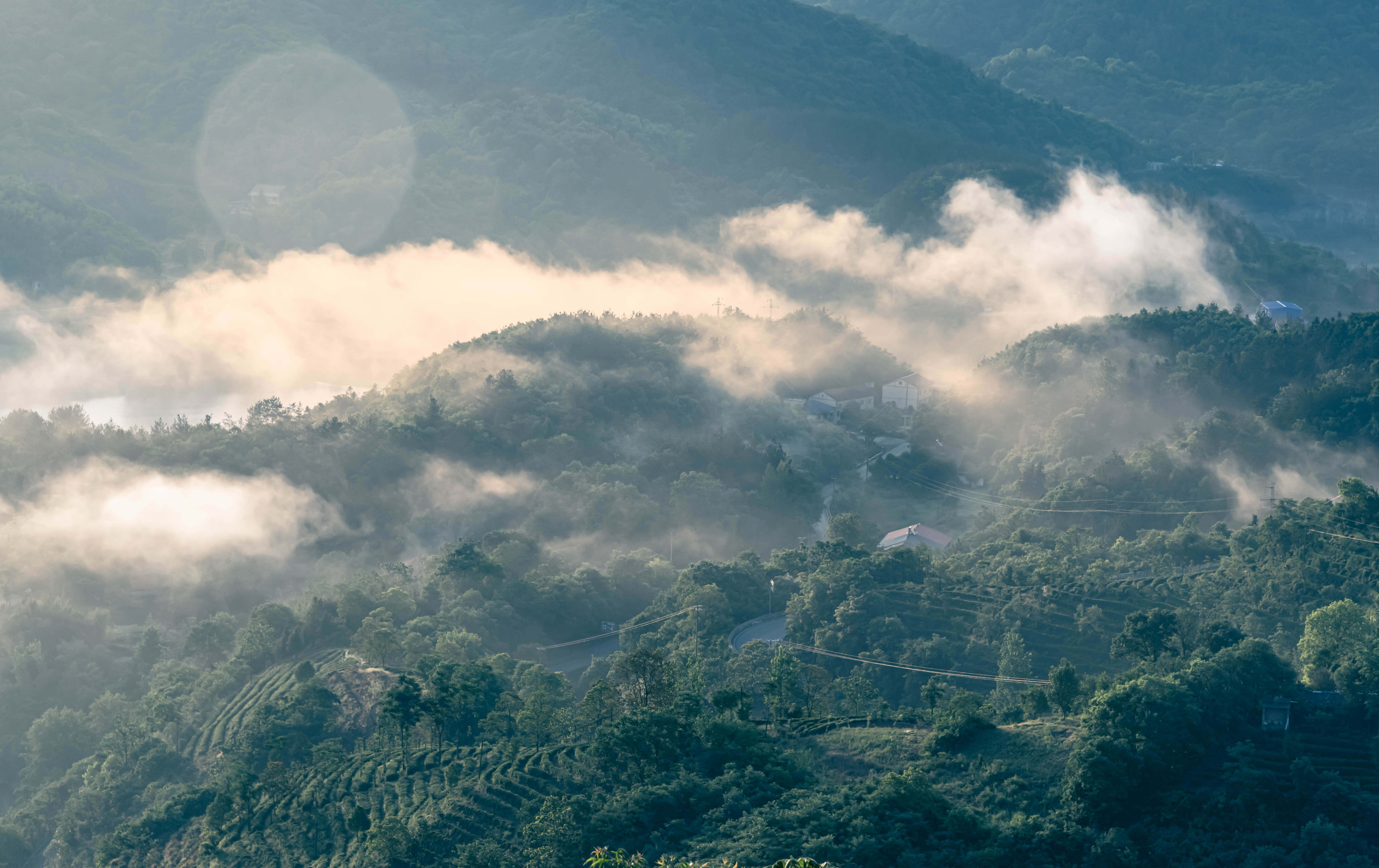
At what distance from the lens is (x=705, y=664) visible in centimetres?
4450

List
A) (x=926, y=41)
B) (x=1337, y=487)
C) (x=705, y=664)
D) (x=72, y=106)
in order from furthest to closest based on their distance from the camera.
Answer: (x=926, y=41), (x=72, y=106), (x=1337, y=487), (x=705, y=664)

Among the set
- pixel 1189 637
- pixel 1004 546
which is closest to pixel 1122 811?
pixel 1189 637

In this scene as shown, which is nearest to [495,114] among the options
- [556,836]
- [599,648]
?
[599,648]

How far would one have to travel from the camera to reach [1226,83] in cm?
17062

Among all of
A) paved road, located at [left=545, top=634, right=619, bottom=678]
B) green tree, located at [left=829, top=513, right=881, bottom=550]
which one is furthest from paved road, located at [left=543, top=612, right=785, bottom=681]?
green tree, located at [left=829, top=513, right=881, bottom=550]

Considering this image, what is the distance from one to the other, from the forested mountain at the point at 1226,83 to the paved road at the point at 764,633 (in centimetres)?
10538

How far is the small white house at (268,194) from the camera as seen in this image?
129125mm

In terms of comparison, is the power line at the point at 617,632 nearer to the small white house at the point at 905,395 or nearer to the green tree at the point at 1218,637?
the green tree at the point at 1218,637

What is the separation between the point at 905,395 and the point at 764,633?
133ft

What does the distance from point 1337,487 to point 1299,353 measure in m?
14.8

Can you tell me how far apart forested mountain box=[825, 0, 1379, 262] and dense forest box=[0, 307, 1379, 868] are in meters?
78.3

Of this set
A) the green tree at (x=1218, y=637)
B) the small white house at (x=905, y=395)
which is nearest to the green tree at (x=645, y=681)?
the green tree at (x=1218, y=637)

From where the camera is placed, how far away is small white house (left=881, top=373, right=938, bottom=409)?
86.2 meters

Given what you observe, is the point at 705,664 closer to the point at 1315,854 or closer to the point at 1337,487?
the point at 1315,854
